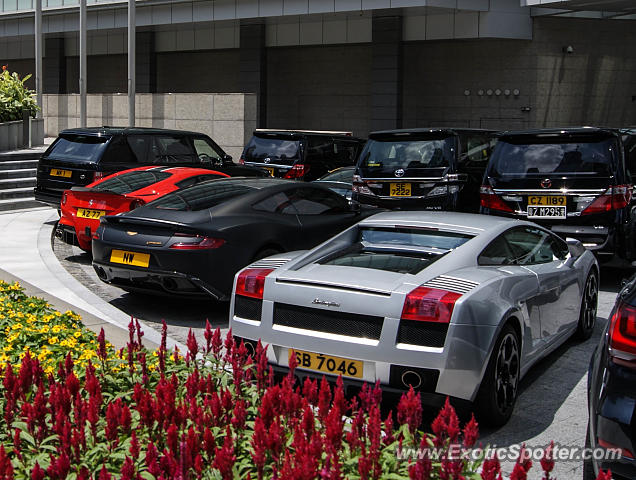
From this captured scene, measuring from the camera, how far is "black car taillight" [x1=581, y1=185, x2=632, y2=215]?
1014 centimetres

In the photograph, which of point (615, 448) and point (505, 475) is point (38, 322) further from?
point (615, 448)


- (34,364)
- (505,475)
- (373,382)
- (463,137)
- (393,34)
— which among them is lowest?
A: (505,475)

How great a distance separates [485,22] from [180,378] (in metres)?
20.5

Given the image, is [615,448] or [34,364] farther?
[34,364]

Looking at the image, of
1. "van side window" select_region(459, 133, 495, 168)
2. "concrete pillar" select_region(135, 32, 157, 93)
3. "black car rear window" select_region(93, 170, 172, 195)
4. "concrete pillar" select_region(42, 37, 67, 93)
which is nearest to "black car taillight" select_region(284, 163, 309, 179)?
"van side window" select_region(459, 133, 495, 168)

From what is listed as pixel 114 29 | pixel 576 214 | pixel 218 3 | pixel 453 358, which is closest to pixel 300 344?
pixel 453 358

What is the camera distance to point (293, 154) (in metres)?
16.0

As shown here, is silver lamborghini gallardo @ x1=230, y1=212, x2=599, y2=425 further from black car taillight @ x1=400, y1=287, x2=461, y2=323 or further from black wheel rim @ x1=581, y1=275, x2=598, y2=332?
black wheel rim @ x1=581, y1=275, x2=598, y2=332

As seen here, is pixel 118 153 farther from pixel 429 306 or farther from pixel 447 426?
pixel 447 426

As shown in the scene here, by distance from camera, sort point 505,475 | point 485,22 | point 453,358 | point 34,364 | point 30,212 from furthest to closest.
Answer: point 485,22 < point 30,212 < point 453,358 < point 505,475 < point 34,364

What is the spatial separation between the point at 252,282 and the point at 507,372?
1.84 m

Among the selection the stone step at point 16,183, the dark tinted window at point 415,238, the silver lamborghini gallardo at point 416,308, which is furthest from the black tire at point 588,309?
the stone step at point 16,183

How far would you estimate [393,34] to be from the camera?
25969 millimetres

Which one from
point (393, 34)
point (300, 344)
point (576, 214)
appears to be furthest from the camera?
point (393, 34)
